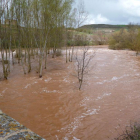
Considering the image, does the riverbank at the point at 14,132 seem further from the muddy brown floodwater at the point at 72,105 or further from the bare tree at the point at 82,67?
the bare tree at the point at 82,67

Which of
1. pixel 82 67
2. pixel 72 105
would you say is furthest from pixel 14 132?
pixel 82 67

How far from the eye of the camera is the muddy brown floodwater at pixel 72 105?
173 inches

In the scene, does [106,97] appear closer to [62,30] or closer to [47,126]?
[47,126]

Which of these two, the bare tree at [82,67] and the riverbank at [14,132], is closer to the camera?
the riverbank at [14,132]

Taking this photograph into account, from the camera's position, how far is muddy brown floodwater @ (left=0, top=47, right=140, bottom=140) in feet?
14.5

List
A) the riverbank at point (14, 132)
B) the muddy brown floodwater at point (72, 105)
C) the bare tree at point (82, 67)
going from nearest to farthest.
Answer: the riverbank at point (14, 132) < the muddy brown floodwater at point (72, 105) < the bare tree at point (82, 67)

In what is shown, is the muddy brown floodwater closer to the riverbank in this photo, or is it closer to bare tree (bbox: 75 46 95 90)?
bare tree (bbox: 75 46 95 90)

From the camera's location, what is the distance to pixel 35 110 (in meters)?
5.62

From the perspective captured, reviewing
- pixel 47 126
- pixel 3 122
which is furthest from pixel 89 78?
pixel 3 122

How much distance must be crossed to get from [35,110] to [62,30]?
1297 cm

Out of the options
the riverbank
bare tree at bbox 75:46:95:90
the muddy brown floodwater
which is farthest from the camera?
bare tree at bbox 75:46:95:90

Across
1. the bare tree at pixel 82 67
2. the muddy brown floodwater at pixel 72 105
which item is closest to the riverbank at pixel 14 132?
the muddy brown floodwater at pixel 72 105

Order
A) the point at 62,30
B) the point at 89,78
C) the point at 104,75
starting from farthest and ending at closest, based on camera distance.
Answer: the point at 62,30 → the point at 104,75 → the point at 89,78

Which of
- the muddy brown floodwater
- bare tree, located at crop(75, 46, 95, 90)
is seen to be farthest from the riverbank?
bare tree, located at crop(75, 46, 95, 90)
